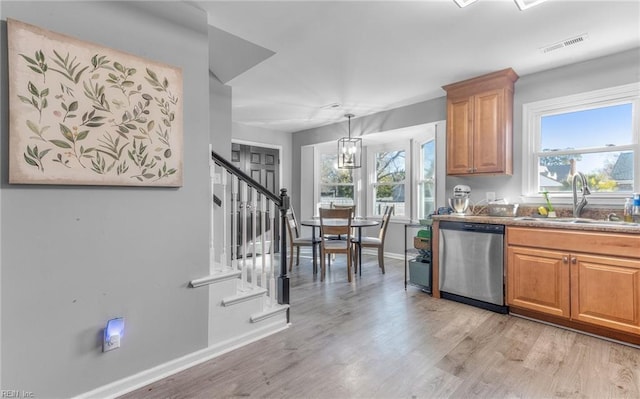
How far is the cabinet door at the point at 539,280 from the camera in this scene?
249 cm

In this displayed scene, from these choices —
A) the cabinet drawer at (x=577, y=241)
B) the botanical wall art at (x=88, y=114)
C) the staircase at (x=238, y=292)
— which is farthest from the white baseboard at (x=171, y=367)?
the cabinet drawer at (x=577, y=241)

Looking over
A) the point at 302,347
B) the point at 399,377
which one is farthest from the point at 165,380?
the point at 399,377

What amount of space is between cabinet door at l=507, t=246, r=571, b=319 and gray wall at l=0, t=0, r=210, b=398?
2587 millimetres

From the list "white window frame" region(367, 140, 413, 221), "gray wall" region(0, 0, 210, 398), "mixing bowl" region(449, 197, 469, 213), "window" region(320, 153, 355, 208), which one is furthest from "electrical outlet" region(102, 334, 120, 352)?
"window" region(320, 153, 355, 208)

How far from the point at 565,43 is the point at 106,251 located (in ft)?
12.2

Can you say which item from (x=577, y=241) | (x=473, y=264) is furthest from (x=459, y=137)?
Answer: (x=577, y=241)

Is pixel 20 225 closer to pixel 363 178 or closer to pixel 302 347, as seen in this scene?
pixel 302 347

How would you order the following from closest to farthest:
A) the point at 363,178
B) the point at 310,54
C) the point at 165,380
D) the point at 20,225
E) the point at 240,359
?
the point at 20,225 < the point at 165,380 < the point at 240,359 < the point at 310,54 < the point at 363,178

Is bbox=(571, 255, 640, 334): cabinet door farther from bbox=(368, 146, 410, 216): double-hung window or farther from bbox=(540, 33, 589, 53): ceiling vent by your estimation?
bbox=(368, 146, 410, 216): double-hung window

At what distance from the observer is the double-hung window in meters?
5.32

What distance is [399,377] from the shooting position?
185cm

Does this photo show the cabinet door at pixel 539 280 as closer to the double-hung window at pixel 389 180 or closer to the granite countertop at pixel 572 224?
the granite countertop at pixel 572 224

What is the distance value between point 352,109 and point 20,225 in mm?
4003

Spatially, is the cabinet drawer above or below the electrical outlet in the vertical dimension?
above
